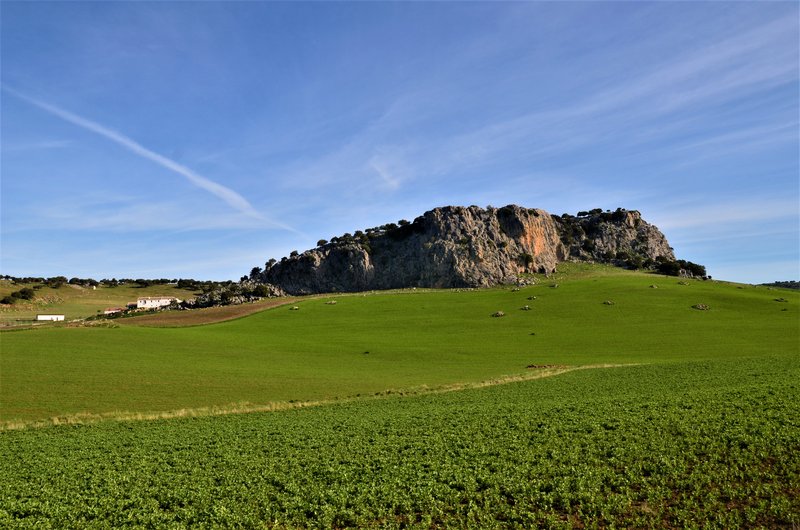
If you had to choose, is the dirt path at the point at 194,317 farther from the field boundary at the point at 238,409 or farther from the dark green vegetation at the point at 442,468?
the dark green vegetation at the point at 442,468

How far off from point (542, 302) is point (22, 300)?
168m

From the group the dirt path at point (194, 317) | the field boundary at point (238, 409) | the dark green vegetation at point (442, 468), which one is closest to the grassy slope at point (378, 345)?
the field boundary at point (238, 409)

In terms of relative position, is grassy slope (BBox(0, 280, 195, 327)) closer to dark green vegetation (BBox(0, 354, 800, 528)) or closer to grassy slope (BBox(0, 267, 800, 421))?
grassy slope (BBox(0, 267, 800, 421))

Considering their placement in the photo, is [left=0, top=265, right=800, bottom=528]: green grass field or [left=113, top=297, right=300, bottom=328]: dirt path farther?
[left=113, top=297, right=300, bottom=328]: dirt path

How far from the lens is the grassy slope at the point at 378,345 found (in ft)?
144

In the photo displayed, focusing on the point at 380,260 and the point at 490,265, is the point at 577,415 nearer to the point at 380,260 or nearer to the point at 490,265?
the point at 490,265

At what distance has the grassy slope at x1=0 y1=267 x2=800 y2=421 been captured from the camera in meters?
43.8

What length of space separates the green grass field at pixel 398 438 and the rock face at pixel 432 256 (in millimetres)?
89585

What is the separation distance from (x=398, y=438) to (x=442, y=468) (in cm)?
568

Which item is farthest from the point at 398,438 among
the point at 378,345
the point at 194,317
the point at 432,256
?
the point at 432,256

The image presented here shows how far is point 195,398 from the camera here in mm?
40562

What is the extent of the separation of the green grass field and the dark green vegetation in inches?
3.9

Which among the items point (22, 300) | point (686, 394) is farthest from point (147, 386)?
point (22, 300)

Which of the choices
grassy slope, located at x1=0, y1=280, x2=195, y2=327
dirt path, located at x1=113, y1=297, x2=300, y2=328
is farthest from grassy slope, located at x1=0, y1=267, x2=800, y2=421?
grassy slope, located at x1=0, y1=280, x2=195, y2=327
